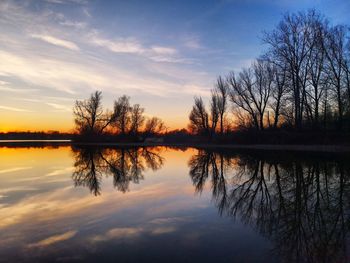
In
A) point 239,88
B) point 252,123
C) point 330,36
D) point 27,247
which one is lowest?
point 27,247

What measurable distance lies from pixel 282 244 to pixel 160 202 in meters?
4.48

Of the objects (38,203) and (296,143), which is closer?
(38,203)

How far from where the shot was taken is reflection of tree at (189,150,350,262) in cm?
531

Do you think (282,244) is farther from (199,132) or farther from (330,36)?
(199,132)

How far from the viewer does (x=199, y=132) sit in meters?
76.1

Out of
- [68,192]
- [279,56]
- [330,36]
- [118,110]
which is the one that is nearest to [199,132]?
[118,110]

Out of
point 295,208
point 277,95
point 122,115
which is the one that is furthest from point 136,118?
point 295,208

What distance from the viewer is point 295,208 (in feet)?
26.7

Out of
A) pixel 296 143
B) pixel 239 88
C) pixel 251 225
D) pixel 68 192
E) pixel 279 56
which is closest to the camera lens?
pixel 251 225

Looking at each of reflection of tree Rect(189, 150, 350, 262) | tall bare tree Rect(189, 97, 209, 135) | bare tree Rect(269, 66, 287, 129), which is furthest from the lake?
tall bare tree Rect(189, 97, 209, 135)

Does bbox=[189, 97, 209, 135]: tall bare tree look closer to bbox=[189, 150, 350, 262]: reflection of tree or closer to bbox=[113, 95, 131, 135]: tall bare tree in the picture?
bbox=[113, 95, 131, 135]: tall bare tree

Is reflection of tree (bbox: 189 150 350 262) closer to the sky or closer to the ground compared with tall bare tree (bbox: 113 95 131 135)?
closer to the ground

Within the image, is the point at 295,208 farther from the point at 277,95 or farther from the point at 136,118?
the point at 136,118

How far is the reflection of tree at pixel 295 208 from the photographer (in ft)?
17.4
